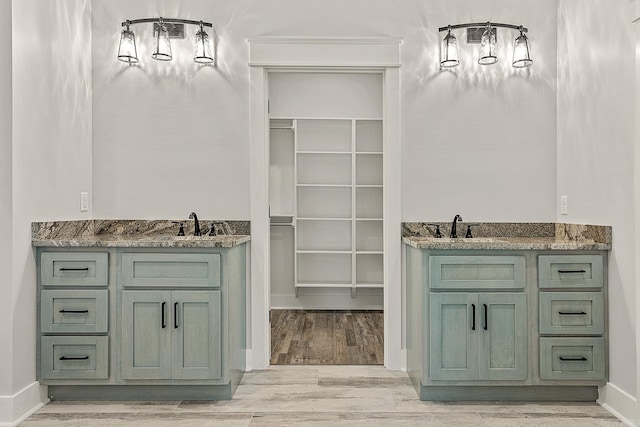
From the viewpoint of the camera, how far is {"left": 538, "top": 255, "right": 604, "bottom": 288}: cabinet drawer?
2932mm

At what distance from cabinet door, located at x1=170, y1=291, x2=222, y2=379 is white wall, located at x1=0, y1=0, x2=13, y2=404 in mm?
790

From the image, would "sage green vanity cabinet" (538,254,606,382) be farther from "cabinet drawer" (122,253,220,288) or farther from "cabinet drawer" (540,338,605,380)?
"cabinet drawer" (122,253,220,288)

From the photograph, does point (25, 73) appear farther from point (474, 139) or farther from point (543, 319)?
point (543, 319)

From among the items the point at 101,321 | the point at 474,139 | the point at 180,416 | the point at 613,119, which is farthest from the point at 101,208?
the point at 613,119

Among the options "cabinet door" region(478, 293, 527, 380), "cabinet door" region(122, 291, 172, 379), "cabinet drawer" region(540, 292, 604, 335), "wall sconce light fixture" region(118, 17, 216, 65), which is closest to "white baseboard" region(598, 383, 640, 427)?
"cabinet drawer" region(540, 292, 604, 335)

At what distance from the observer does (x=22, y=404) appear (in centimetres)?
277

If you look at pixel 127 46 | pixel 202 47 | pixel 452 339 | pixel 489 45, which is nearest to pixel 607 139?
pixel 489 45

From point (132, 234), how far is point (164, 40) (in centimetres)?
123

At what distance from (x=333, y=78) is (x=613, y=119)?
3.10m

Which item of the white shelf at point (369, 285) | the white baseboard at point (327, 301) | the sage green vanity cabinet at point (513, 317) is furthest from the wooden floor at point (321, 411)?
the white baseboard at point (327, 301)

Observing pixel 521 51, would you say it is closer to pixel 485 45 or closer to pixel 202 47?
pixel 485 45

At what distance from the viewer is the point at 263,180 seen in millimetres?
3547

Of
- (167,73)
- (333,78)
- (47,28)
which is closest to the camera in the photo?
(47,28)

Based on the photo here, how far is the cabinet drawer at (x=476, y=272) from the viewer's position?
2920 millimetres
